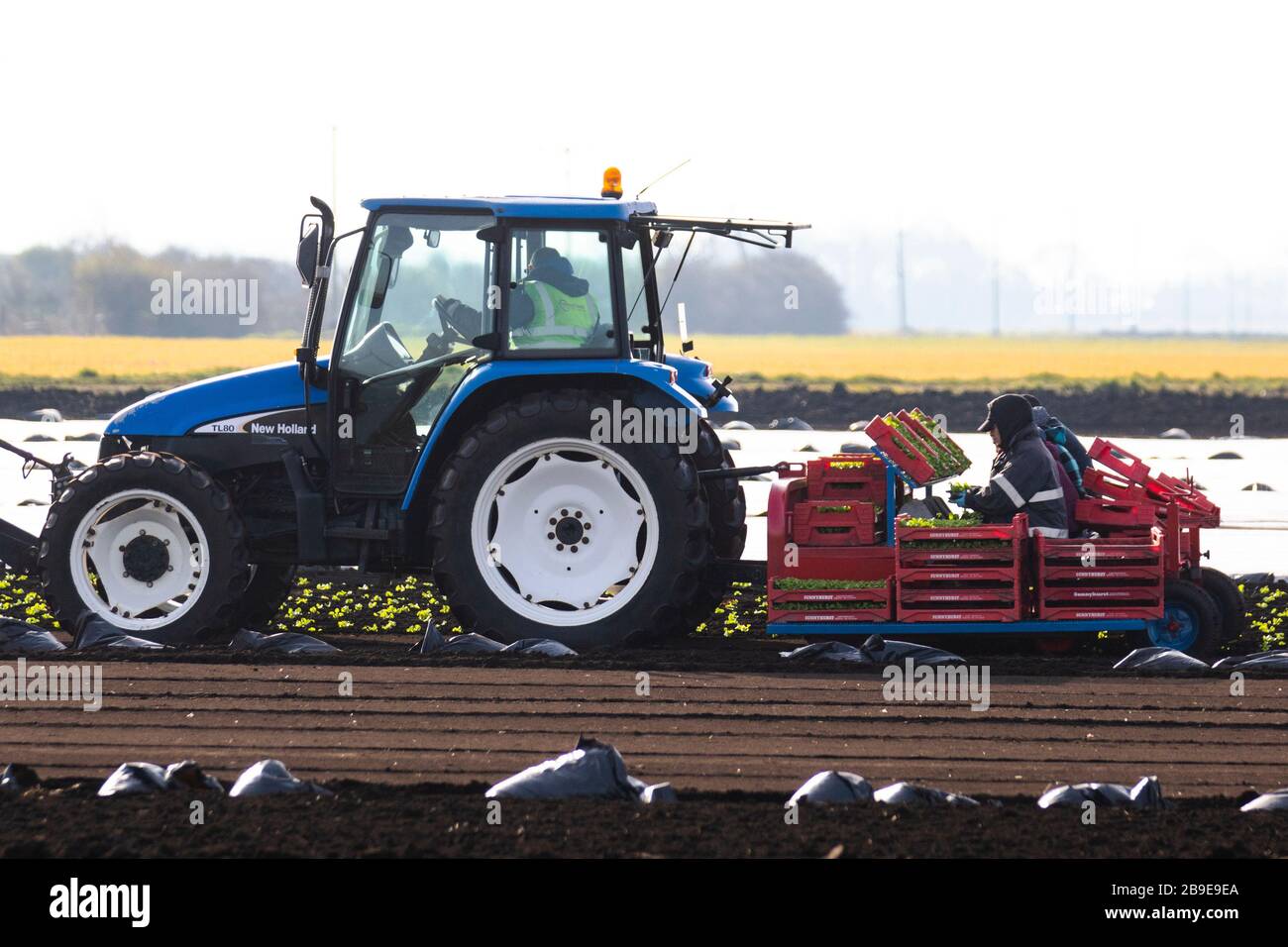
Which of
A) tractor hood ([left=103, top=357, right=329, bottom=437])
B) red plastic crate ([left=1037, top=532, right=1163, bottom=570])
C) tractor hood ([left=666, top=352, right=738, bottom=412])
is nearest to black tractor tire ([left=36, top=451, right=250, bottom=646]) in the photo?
tractor hood ([left=103, top=357, right=329, bottom=437])

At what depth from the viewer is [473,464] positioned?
27.0 feet

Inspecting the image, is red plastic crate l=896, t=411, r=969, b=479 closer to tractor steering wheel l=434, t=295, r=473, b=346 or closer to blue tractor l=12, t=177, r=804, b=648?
blue tractor l=12, t=177, r=804, b=648

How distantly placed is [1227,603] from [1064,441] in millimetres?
1176

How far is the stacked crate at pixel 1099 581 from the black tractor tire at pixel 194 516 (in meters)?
3.92

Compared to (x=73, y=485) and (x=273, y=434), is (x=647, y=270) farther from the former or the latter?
(x=73, y=485)

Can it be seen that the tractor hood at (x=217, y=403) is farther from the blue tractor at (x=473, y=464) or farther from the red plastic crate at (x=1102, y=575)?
the red plastic crate at (x=1102, y=575)

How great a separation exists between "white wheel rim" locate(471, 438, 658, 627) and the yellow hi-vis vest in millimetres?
537

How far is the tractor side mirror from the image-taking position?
26.7 ft

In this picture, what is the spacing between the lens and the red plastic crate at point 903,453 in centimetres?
848

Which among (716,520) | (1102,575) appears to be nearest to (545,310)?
(716,520)

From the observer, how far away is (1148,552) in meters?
8.37

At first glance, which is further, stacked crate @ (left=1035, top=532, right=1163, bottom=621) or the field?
the field
